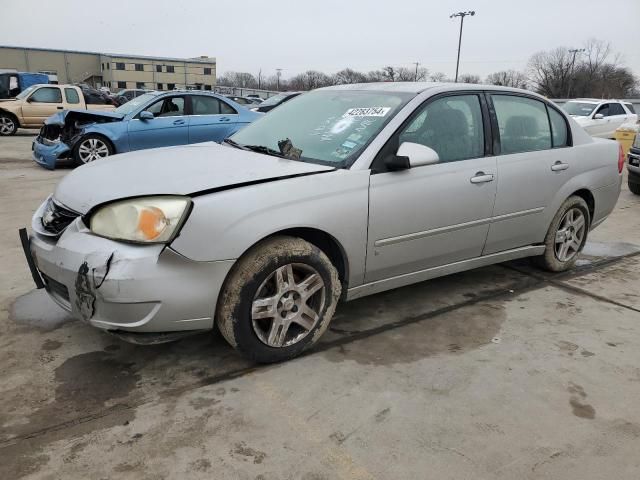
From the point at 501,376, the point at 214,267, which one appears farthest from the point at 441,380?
the point at 214,267

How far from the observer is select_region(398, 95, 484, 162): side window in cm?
341

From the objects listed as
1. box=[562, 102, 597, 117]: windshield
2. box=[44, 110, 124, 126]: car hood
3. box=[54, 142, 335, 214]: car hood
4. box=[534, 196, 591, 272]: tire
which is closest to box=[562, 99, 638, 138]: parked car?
box=[562, 102, 597, 117]: windshield

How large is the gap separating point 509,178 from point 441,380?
1.68m

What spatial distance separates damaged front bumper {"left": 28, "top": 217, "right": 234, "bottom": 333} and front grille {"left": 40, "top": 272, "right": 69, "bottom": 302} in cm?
1

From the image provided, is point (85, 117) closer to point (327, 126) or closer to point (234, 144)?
point (234, 144)

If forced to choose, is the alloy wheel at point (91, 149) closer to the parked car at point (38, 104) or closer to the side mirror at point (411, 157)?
the parked car at point (38, 104)

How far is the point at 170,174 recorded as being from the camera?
9.38ft

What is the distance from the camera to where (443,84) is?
3719 mm

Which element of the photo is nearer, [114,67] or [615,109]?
[615,109]

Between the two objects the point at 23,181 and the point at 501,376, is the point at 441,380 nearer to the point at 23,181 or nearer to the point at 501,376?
the point at 501,376

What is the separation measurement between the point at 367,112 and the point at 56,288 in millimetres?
2095

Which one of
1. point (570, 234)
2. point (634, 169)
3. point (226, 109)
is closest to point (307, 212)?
point (570, 234)

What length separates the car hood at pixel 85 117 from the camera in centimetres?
966

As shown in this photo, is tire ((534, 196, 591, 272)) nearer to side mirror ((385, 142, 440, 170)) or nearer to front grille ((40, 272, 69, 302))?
side mirror ((385, 142, 440, 170))
